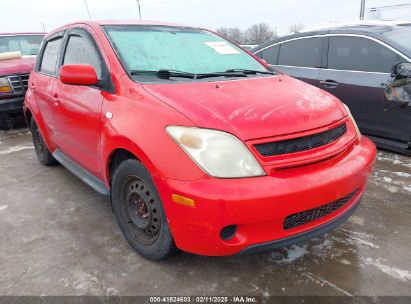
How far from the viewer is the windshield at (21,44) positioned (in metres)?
7.01

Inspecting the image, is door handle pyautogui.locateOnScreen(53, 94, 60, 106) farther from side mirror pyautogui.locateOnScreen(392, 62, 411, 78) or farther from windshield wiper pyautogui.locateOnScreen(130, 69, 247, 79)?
side mirror pyautogui.locateOnScreen(392, 62, 411, 78)

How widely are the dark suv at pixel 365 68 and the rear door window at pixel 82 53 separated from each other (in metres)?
2.92

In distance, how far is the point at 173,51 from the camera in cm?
283

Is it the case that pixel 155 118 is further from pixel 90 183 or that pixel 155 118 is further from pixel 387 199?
pixel 387 199

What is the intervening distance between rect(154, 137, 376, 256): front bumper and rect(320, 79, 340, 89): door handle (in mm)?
2575

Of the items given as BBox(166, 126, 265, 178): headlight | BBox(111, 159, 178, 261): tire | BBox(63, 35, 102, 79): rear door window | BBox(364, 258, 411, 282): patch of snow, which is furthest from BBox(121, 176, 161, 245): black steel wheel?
BBox(364, 258, 411, 282): patch of snow

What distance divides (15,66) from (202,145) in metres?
5.46

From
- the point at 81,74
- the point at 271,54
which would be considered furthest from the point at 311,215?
the point at 271,54

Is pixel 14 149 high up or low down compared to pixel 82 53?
down

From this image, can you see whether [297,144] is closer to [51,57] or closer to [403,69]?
[403,69]

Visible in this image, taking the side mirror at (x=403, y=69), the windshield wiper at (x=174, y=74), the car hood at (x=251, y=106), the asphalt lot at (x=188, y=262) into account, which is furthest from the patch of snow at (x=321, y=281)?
the side mirror at (x=403, y=69)

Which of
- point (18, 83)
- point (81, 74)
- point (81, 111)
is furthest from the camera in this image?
point (18, 83)

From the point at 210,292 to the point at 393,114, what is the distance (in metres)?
3.02

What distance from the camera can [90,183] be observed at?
2.90 meters
